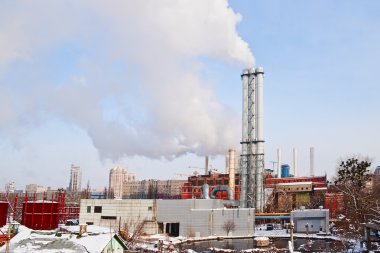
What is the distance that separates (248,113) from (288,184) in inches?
1469

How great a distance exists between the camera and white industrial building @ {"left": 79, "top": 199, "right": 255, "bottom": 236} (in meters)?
63.4

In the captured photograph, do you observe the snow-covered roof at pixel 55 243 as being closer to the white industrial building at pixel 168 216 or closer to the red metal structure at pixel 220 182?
the white industrial building at pixel 168 216

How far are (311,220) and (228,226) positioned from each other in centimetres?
1646

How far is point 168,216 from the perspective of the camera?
63.9m

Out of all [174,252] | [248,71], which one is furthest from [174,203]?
[248,71]

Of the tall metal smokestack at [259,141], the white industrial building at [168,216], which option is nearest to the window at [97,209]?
the white industrial building at [168,216]

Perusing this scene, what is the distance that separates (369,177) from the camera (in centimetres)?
5822

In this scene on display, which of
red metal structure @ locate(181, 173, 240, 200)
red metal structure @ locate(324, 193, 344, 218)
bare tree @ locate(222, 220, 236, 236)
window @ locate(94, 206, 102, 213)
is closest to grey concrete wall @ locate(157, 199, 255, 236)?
bare tree @ locate(222, 220, 236, 236)

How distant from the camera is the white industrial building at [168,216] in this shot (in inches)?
2498

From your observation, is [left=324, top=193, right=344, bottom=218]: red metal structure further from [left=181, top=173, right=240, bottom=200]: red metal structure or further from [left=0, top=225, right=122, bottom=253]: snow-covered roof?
[left=0, top=225, right=122, bottom=253]: snow-covered roof

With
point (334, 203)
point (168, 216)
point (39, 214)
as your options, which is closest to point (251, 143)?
point (334, 203)

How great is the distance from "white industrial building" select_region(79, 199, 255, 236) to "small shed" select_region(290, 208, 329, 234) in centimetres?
1127

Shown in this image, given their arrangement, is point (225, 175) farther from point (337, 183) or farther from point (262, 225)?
point (337, 183)

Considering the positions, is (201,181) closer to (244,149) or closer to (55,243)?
(244,149)
